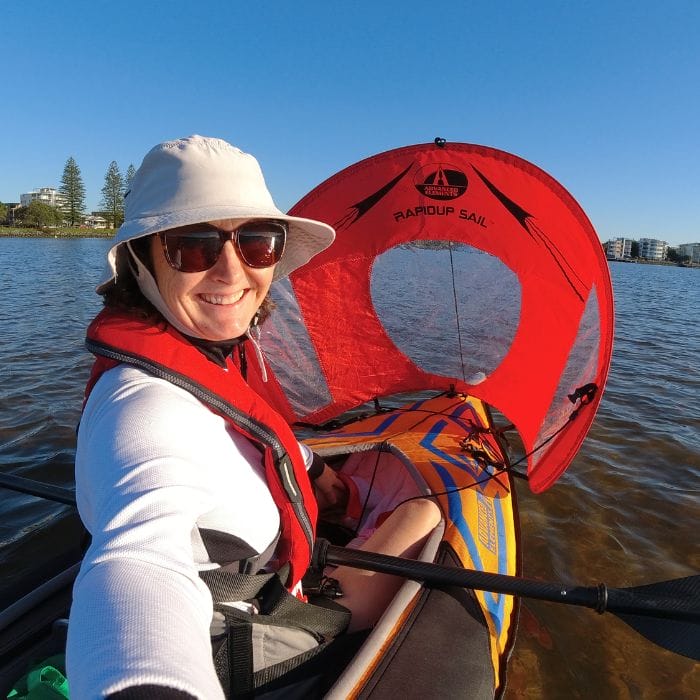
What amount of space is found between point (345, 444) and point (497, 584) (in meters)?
1.59

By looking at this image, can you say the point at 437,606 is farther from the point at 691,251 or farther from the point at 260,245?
the point at 691,251

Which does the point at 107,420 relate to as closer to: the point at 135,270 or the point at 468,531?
the point at 135,270

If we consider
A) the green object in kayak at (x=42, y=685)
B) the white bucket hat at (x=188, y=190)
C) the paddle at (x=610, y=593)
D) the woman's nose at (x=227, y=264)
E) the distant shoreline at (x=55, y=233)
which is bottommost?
the green object in kayak at (x=42, y=685)

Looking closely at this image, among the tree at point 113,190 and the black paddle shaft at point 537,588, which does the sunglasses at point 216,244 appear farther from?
the tree at point 113,190

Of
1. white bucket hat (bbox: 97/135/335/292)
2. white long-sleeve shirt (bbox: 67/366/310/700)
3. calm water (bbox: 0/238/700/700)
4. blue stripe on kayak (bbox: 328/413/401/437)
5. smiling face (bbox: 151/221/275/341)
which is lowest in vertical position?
calm water (bbox: 0/238/700/700)

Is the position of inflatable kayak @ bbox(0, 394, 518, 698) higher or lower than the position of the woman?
lower

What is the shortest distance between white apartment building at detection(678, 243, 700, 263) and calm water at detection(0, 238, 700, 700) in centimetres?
13745

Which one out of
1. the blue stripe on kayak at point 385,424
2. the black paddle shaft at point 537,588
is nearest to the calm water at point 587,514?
the black paddle shaft at point 537,588

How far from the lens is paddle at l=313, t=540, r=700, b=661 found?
1960 millimetres

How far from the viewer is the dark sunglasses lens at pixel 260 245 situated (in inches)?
64.7

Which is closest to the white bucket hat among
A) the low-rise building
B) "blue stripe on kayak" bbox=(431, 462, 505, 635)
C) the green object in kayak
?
the green object in kayak

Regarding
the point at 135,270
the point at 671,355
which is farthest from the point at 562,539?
the point at 671,355

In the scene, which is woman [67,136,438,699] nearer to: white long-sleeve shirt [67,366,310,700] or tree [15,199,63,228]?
white long-sleeve shirt [67,366,310,700]

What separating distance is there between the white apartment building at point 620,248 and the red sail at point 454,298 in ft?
465
